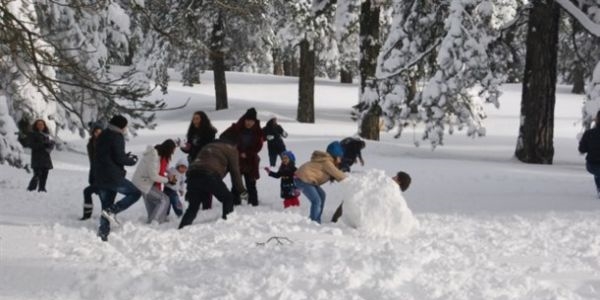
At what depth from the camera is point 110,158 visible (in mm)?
9250

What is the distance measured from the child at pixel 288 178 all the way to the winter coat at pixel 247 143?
0.57m

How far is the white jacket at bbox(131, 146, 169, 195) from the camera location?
9.64m

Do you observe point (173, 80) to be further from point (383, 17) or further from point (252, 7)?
point (252, 7)

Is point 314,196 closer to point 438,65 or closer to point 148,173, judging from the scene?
point 148,173

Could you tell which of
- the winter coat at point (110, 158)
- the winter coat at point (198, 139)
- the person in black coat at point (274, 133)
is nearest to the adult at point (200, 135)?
the winter coat at point (198, 139)

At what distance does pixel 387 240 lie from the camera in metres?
9.12

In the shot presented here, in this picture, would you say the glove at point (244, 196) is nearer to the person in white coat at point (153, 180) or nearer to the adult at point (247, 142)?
the adult at point (247, 142)

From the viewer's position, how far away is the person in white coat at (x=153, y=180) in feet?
31.7

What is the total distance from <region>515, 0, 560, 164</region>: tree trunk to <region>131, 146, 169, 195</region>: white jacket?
10.2 meters

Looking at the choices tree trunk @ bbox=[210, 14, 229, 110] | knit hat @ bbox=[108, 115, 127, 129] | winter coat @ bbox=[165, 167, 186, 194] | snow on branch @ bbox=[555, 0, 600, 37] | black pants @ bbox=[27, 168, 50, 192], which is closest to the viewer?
knit hat @ bbox=[108, 115, 127, 129]

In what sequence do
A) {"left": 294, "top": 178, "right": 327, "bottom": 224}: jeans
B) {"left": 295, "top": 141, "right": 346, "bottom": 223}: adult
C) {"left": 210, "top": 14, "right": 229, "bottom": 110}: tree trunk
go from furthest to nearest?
{"left": 210, "top": 14, "right": 229, "bottom": 110}: tree trunk < {"left": 294, "top": 178, "right": 327, "bottom": 224}: jeans < {"left": 295, "top": 141, "right": 346, "bottom": 223}: adult

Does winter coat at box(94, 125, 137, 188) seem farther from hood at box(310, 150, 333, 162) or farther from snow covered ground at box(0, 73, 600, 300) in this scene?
hood at box(310, 150, 333, 162)

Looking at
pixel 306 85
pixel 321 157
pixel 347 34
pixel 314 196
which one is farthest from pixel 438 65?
pixel 347 34

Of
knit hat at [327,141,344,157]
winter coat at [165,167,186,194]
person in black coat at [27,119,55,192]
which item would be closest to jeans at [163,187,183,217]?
winter coat at [165,167,186,194]
